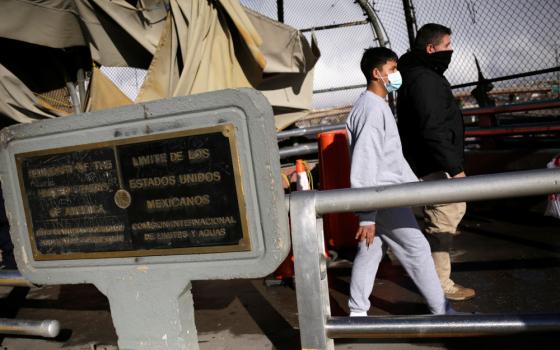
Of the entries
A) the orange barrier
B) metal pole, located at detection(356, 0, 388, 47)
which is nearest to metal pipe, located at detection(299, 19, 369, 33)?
metal pole, located at detection(356, 0, 388, 47)

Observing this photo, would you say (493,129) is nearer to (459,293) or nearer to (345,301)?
(459,293)

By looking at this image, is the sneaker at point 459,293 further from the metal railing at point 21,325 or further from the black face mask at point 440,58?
the metal railing at point 21,325

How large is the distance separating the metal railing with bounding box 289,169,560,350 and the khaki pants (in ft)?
5.65

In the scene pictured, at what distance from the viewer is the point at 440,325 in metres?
1.87

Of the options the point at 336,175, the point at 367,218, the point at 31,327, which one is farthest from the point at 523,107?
the point at 31,327

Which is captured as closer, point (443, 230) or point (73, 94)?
point (443, 230)

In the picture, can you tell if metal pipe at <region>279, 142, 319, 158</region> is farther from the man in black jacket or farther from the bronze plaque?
the bronze plaque

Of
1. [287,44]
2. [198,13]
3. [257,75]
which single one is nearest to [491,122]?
[287,44]

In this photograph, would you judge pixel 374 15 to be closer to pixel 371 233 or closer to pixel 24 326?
pixel 371 233

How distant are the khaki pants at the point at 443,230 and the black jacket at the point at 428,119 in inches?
8.3

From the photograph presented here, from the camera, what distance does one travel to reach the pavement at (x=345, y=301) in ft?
9.62

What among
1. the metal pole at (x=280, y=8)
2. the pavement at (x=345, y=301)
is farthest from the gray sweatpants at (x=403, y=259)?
the metal pole at (x=280, y=8)

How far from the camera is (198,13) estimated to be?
4.98 metres

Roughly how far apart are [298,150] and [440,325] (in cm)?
538
